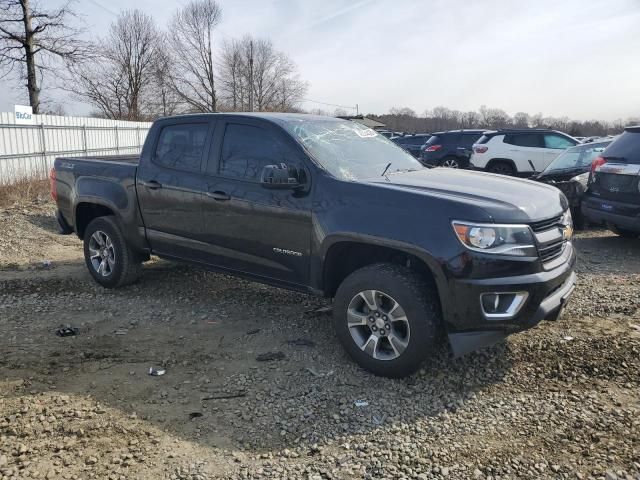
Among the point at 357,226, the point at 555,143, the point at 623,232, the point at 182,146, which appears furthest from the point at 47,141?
the point at 623,232

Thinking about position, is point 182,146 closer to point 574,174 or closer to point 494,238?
point 494,238

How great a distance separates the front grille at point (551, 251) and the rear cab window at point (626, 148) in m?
4.13

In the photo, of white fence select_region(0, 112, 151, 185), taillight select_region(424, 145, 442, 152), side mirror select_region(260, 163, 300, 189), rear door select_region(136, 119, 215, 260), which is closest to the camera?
side mirror select_region(260, 163, 300, 189)

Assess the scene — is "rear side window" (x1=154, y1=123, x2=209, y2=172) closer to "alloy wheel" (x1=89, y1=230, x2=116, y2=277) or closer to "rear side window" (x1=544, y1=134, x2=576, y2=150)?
"alloy wheel" (x1=89, y1=230, x2=116, y2=277)

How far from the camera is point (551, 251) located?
11.8ft

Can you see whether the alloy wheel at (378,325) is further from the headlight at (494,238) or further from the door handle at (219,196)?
the door handle at (219,196)

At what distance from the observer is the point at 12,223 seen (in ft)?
31.2

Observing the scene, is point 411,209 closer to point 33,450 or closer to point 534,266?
point 534,266

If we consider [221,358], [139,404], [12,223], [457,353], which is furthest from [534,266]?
[12,223]

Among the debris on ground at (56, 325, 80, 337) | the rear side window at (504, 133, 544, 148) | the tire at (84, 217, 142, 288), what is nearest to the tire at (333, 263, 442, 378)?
the debris on ground at (56, 325, 80, 337)

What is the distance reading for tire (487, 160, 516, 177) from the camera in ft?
48.1

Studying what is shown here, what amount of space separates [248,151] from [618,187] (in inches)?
209

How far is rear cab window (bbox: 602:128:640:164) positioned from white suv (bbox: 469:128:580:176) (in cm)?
717

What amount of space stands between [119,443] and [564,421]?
265 centimetres
